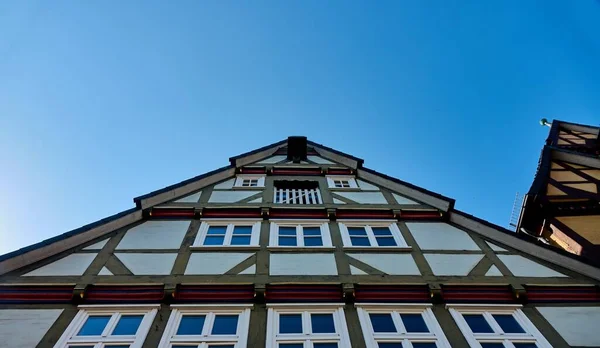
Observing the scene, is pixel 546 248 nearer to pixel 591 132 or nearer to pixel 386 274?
pixel 386 274

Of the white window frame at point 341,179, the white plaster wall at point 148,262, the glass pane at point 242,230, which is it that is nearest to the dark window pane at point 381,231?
the white window frame at point 341,179

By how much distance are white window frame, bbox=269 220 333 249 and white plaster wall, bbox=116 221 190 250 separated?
2.03 meters

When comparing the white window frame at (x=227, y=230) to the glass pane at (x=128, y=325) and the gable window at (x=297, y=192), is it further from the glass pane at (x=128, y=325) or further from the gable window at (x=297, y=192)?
the glass pane at (x=128, y=325)

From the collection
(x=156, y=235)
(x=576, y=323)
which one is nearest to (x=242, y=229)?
(x=156, y=235)

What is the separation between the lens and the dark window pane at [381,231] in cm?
1125

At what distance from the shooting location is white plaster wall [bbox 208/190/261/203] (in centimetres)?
1280

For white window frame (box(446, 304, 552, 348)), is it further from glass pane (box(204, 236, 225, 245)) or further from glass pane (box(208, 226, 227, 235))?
glass pane (box(208, 226, 227, 235))

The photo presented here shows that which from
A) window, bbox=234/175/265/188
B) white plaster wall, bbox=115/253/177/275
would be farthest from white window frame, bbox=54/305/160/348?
window, bbox=234/175/265/188

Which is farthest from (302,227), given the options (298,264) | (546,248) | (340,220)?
(546,248)

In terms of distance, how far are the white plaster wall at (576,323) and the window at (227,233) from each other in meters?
5.83

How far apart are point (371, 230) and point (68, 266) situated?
6555 mm

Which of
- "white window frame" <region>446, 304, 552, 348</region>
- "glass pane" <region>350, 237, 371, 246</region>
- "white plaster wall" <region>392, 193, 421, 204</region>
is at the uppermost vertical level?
"white plaster wall" <region>392, 193, 421, 204</region>

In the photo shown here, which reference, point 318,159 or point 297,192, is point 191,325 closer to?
point 297,192

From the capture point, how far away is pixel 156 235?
10.8m
